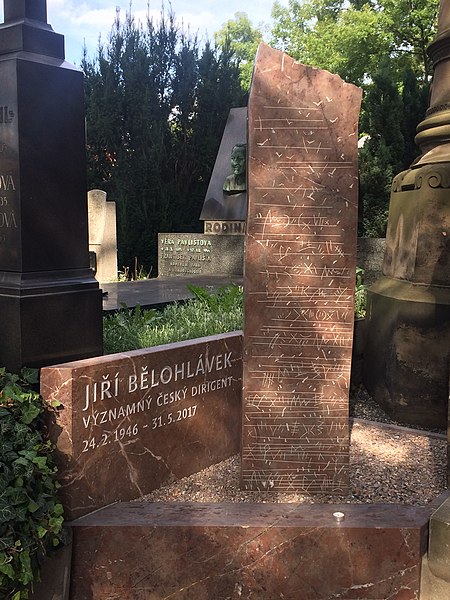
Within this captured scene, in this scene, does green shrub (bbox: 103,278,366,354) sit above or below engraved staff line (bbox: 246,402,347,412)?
above

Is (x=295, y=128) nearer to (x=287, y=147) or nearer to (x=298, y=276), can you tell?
(x=287, y=147)

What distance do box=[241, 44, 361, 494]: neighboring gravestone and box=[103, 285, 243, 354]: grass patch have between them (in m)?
1.41

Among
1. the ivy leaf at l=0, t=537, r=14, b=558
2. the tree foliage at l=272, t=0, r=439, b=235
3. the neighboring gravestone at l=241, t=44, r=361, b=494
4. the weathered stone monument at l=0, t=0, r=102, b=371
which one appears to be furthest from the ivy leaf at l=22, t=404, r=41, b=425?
the tree foliage at l=272, t=0, r=439, b=235

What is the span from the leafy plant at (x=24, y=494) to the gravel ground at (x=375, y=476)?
31.6 inches

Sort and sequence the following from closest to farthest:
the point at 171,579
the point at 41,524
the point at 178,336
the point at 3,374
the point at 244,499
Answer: the point at 41,524
the point at 171,579
the point at 3,374
the point at 244,499
the point at 178,336

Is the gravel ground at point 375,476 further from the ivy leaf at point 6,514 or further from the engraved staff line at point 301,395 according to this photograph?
the ivy leaf at point 6,514

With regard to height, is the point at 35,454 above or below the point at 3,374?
below

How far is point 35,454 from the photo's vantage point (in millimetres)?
2719

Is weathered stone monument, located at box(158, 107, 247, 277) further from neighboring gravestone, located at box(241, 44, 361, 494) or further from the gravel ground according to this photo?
neighboring gravestone, located at box(241, 44, 361, 494)

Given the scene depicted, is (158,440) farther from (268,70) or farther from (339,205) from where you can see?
(268,70)

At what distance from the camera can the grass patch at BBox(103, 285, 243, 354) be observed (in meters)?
4.58

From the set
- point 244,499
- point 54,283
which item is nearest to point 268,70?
point 54,283

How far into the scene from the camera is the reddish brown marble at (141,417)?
2973mm

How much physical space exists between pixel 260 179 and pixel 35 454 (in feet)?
5.70
